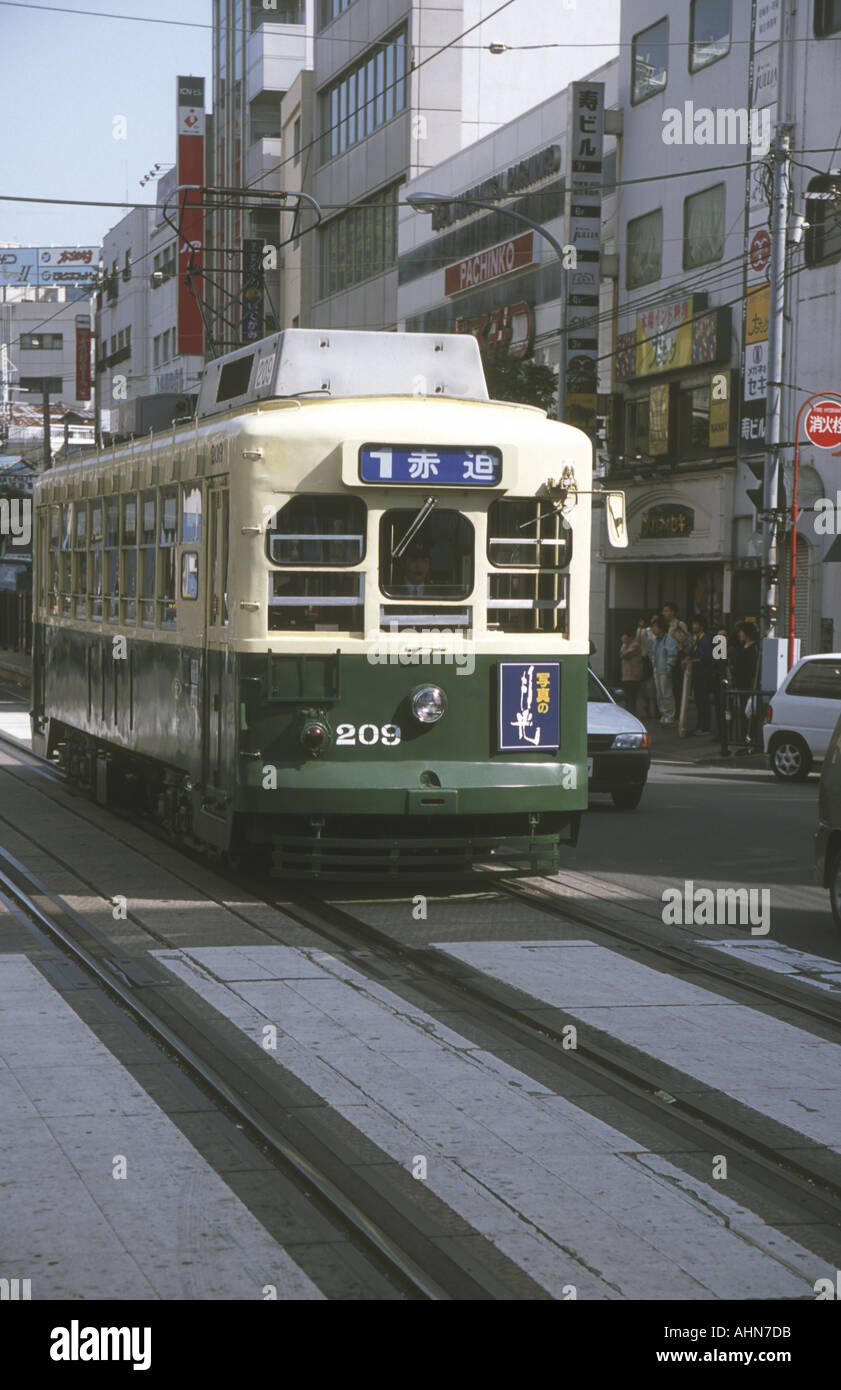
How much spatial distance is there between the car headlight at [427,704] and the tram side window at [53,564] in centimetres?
752

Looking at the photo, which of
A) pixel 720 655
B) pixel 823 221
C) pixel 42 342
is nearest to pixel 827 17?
pixel 823 221

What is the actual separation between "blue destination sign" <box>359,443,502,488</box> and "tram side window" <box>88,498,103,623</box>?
5089 millimetres

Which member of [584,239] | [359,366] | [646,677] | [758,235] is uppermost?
[584,239]

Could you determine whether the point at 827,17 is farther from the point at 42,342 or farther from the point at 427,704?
the point at 42,342

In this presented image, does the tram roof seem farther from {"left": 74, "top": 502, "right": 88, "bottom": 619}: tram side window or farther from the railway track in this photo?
{"left": 74, "top": 502, "right": 88, "bottom": 619}: tram side window

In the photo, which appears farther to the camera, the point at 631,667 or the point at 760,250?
the point at 760,250

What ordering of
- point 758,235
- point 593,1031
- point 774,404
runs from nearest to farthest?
1. point 593,1031
2. point 774,404
3. point 758,235

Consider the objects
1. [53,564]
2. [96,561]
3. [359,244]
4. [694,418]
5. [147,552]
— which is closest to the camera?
[147,552]

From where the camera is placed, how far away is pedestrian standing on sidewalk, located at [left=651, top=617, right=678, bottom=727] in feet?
93.5

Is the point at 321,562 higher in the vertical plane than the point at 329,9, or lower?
lower

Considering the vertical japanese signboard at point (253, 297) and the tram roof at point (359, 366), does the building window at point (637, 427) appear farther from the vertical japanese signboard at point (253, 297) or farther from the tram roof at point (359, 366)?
the tram roof at point (359, 366)

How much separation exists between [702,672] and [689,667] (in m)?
0.35

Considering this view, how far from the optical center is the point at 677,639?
28391mm

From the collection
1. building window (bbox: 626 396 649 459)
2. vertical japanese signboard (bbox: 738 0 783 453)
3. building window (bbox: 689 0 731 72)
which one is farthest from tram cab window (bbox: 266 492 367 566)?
building window (bbox: 626 396 649 459)
